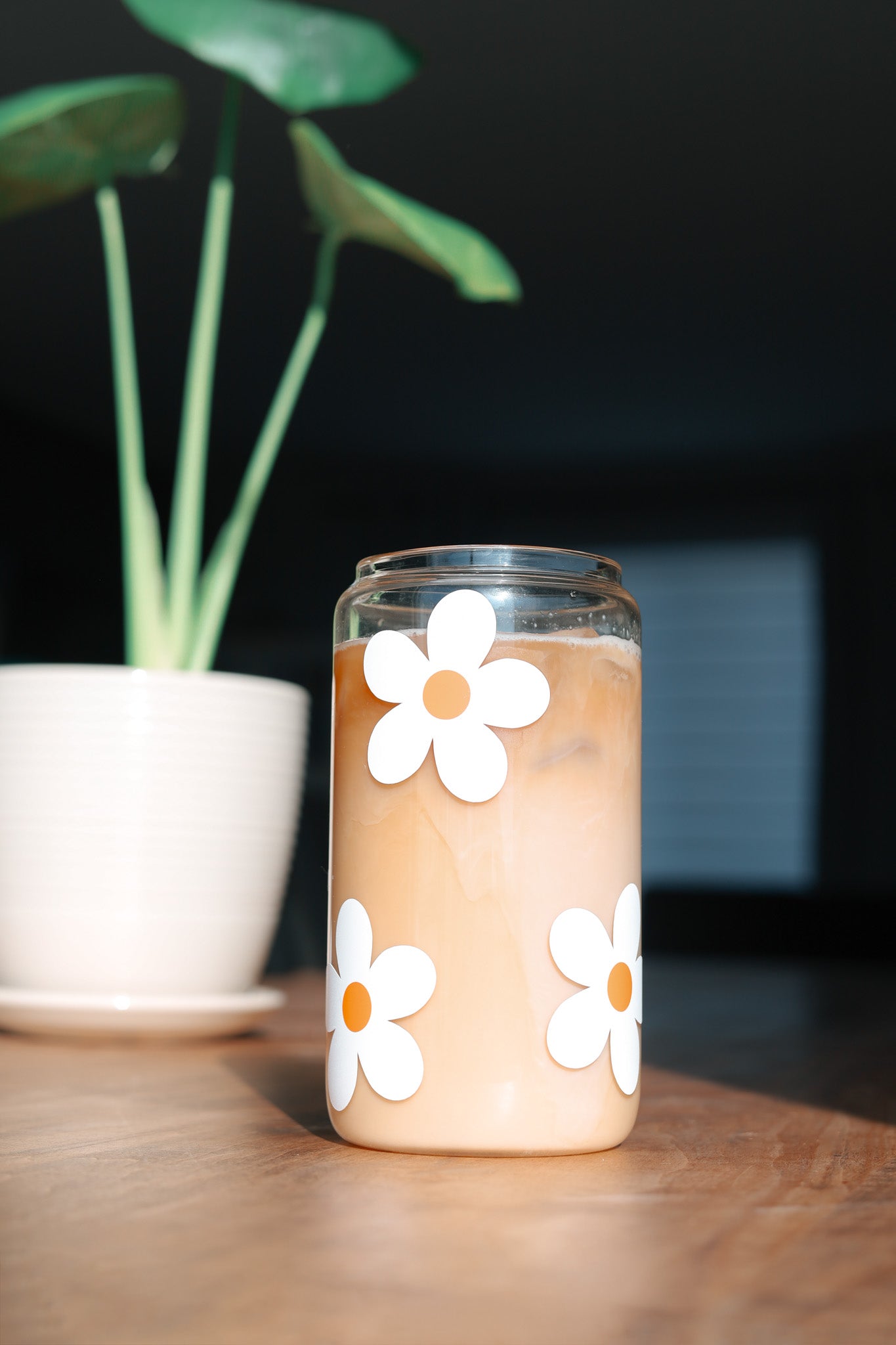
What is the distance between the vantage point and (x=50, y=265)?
2529 mm

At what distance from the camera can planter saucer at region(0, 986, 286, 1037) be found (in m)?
0.68

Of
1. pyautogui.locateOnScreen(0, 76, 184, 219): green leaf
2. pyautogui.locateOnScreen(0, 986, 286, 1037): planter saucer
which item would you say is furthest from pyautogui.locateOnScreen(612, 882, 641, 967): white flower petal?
pyautogui.locateOnScreen(0, 76, 184, 219): green leaf

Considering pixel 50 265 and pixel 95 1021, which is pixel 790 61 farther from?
pixel 95 1021

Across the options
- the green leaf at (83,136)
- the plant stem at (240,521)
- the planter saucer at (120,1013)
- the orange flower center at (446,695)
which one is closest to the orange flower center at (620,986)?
the orange flower center at (446,695)

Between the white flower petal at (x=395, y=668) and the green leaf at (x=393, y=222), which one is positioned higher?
the green leaf at (x=393, y=222)

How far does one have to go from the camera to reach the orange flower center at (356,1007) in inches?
16.3

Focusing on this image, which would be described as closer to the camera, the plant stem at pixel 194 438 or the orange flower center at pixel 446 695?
the orange flower center at pixel 446 695

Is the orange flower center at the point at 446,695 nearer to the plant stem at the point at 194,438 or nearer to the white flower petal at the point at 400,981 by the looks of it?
the white flower petal at the point at 400,981

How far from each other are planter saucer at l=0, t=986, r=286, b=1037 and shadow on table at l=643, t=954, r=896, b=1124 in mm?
236

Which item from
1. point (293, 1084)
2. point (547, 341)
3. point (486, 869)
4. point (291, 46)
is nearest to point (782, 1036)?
point (293, 1084)

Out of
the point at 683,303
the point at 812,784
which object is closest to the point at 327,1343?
the point at 683,303

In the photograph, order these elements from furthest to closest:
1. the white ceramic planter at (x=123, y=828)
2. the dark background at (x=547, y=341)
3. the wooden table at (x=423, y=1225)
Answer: the dark background at (x=547, y=341)
the white ceramic planter at (x=123, y=828)
the wooden table at (x=423, y=1225)

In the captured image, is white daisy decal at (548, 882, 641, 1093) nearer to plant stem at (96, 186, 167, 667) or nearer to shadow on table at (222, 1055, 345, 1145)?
shadow on table at (222, 1055, 345, 1145)

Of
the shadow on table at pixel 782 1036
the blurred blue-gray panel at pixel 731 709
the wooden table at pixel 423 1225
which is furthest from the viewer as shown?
the blurred blue-gray panel at pixel 731 709
